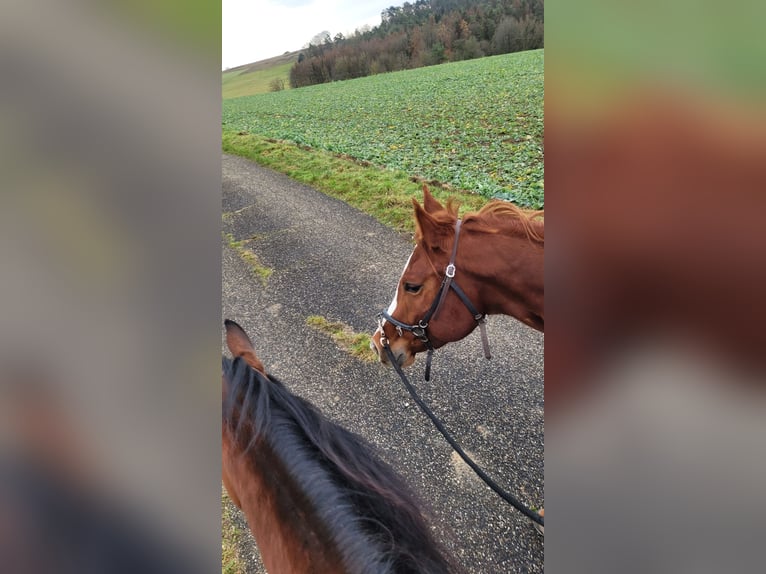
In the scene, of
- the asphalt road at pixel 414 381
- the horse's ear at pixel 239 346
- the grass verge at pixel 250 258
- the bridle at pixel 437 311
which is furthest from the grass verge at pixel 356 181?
the horse's ear at pixel 239 346

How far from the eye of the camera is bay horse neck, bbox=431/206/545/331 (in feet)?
6.93

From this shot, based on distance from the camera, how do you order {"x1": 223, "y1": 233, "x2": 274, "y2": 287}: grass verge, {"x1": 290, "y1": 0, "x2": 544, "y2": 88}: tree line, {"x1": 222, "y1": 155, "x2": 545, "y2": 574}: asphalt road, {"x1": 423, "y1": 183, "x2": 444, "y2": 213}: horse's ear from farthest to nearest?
1. {"x1": 290, "y1": 0, "x2": 544, "y2": 88}: tree line
2. {"x1": 223, "y1": 233, "x2": 274, "y2": 287}: grass verge
3. {"x1": 222, "y1": 155, "x2": 545, "y2": 574}: asphalt road
4. {"x1": 423, "y1": 183, "x2": 444, "y2": 213}: horse's ear

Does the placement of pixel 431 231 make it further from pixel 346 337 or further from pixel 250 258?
pixel 250 258

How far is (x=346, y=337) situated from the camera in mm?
4117

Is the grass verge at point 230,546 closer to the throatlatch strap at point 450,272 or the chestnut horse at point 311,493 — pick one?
the chestnut horse at point 311,493

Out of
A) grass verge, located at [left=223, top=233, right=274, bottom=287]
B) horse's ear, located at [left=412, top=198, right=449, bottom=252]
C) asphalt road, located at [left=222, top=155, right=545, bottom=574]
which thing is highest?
horse's ear, located at [left=412, top=198, right=449, bottom=252]

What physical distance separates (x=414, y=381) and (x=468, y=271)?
1.54 meters

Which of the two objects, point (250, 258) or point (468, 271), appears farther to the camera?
point (250, 258)

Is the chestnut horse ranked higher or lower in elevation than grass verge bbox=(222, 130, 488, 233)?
lower

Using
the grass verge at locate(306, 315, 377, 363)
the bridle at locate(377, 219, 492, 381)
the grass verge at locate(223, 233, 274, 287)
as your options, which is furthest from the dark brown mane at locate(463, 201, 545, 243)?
the grass verge at locate(223, 233, 274, 287)

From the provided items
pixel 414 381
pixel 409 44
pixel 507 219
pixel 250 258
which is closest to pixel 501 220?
pixel 507 219

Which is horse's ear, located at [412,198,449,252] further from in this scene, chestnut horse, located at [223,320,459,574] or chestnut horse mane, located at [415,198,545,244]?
chestnut horse, located at [223,320,459,574]
